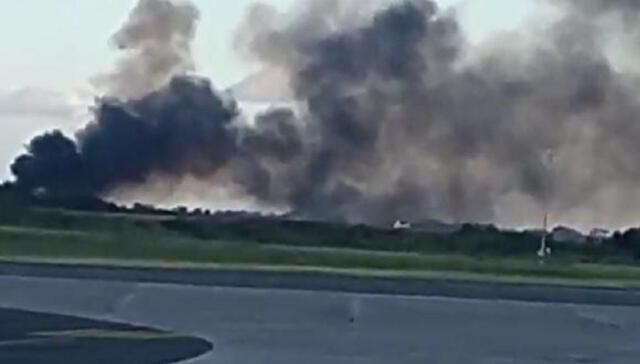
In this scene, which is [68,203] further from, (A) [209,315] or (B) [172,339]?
(B) [172,339]

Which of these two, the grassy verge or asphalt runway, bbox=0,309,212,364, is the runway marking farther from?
the grassy verge

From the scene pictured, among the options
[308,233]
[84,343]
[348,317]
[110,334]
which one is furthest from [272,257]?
[84,343]

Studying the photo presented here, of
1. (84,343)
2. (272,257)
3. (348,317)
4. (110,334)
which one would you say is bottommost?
(84,343)

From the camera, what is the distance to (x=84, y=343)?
30031mm

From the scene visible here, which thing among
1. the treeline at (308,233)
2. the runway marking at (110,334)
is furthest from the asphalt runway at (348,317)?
the treeline at (308,233)

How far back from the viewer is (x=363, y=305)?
43781 mm

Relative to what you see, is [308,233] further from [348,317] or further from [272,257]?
[348,317]

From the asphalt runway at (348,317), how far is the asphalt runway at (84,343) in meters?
0.62

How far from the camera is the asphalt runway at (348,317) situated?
2998 cm

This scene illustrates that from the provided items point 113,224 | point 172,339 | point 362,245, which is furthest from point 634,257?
point 172,339

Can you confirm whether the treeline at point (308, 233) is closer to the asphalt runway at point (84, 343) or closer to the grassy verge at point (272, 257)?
the grassy verge at point (272, 257)

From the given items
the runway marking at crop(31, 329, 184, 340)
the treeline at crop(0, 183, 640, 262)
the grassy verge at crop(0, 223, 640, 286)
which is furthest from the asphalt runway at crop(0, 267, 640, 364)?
the treeline at crop(0, 183, 640, 262)

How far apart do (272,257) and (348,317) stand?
37.5 m

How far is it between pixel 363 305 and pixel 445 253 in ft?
150
